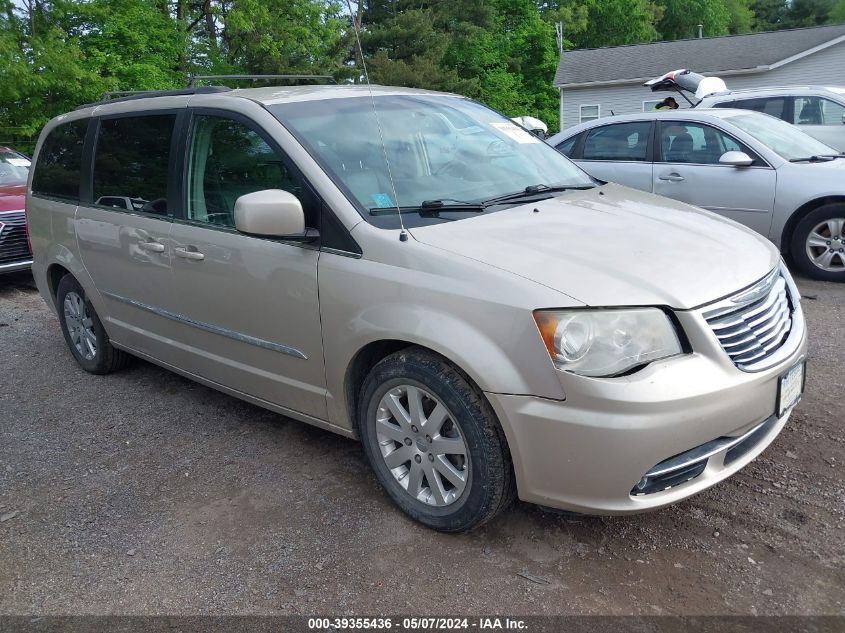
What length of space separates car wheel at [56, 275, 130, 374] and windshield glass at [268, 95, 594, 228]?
7.53 feet

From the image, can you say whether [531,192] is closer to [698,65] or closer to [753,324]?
[753,324]

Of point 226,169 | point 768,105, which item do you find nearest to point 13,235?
point 226,169

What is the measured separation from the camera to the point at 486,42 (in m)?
36.2

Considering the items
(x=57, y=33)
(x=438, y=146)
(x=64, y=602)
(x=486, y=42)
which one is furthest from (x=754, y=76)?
(x=64, y=602)

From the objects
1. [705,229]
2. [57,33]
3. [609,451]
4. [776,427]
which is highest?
[57,33]

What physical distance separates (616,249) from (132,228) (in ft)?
8.74

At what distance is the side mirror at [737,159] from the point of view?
6.80m

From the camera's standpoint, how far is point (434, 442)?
2902 mm

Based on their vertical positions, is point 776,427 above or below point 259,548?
above

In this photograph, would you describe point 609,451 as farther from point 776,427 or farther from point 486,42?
point 486,42

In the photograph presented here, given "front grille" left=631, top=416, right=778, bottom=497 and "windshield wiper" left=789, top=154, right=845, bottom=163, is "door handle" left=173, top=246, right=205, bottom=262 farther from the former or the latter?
"windshield wiper" left=789, top=154, right=845, bottom=163

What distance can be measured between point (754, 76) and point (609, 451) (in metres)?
26.6

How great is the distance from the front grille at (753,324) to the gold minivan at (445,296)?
11 mm

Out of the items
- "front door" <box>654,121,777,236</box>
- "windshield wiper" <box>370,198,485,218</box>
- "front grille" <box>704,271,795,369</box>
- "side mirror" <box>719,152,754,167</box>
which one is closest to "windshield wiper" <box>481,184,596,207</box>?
"windshield wiper" <box>370,198,485,218</box>
